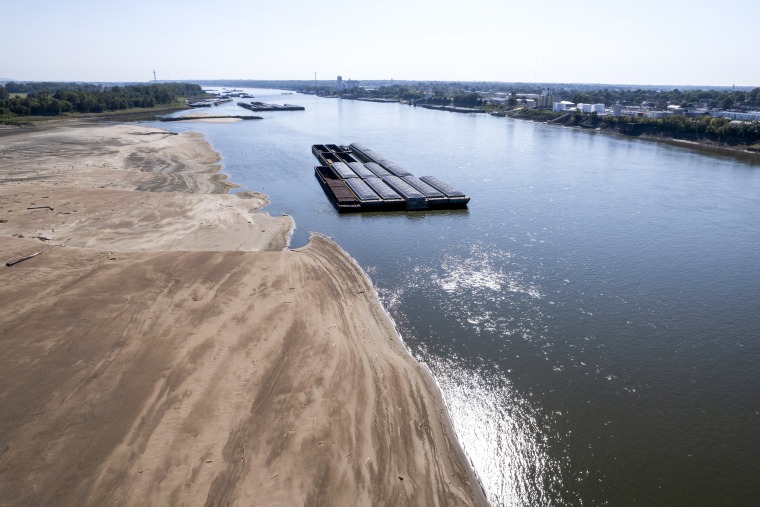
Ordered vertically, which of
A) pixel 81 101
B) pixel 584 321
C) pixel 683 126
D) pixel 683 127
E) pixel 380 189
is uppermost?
pixel 81 101

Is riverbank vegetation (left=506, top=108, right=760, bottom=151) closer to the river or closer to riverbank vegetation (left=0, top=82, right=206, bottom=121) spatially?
the river

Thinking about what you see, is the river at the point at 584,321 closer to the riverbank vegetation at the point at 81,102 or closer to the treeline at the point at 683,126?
the treeline at the point at 683,126

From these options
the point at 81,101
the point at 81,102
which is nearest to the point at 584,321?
the point at 81,102

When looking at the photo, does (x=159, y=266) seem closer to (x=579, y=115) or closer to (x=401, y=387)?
(x=401, y=387)

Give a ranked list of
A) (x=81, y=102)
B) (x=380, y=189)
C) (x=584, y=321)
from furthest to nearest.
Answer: (x=81, y=102) → (x=380, y=189) → (x=584, y=321)

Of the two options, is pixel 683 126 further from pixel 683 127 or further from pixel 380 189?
pixel 380 189

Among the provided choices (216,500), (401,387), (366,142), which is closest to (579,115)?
(366,142)
